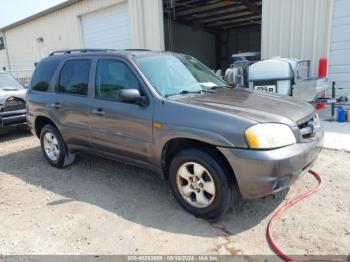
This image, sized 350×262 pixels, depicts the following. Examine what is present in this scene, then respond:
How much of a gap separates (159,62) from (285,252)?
2627mm

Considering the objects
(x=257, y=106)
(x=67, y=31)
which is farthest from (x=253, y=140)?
(x=67, y=31)

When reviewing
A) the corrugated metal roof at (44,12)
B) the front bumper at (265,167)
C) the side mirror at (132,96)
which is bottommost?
the front bumper at (265,167)

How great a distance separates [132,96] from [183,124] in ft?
2.24

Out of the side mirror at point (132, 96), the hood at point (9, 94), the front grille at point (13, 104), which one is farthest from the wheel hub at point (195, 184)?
the hood at point (9, 94)

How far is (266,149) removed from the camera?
9.33 ft

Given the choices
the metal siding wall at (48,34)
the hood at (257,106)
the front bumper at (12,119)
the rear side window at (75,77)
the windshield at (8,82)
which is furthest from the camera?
the metal siding wall at (48,34)

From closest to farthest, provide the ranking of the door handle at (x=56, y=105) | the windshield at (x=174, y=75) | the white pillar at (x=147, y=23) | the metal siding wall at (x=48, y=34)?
the windshield at (x=174, y=75), the door handle at (x=56, y=105), the white pillar at (x=147, y=23), the metal siding wall at (x=48, y=34)

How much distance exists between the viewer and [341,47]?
7422 millimetres

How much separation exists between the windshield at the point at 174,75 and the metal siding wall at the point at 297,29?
14.8 ft

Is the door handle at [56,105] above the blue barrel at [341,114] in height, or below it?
above

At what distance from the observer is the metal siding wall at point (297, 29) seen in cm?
752

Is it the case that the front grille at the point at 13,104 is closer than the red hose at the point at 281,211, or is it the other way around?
the red hose at the point at 281,211

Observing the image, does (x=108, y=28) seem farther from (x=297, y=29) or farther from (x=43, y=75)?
(x=43, y=75)

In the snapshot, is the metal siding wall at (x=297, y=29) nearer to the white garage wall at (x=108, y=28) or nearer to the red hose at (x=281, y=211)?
the red hose at (x=281, y=211)
